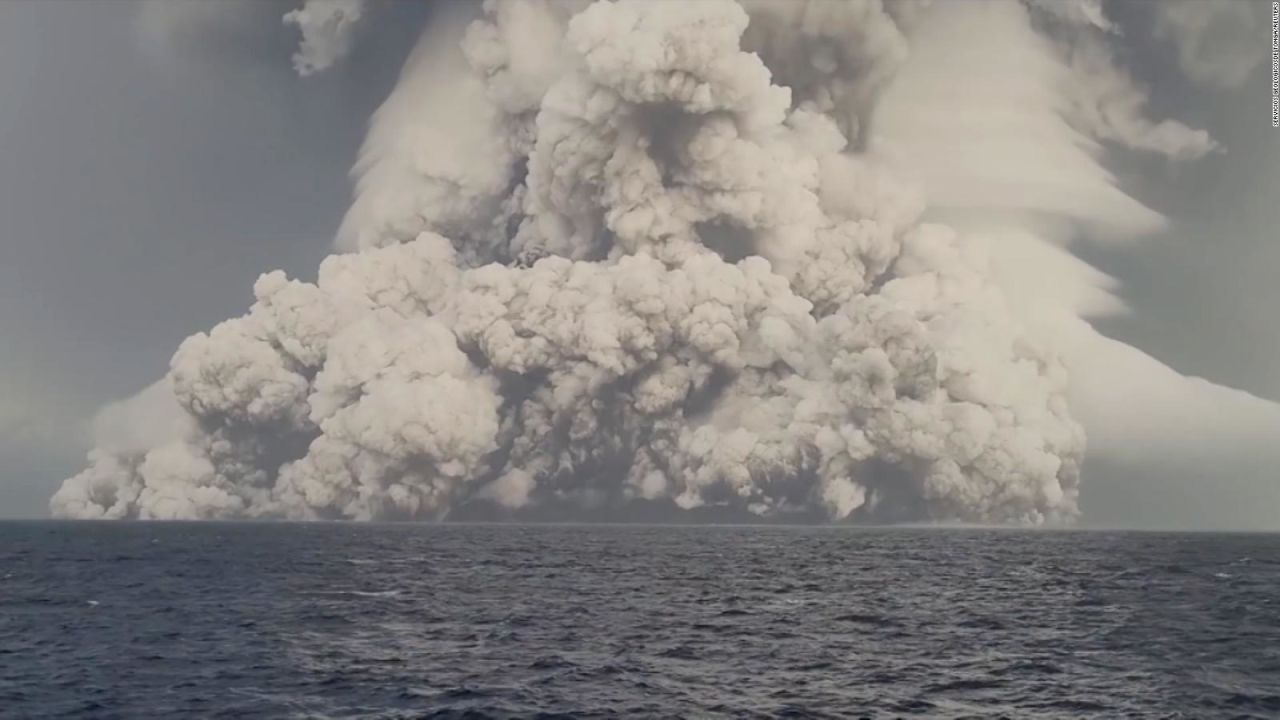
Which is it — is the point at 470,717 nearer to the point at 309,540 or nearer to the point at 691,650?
the point at 691,650

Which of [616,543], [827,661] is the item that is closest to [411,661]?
[827,661]

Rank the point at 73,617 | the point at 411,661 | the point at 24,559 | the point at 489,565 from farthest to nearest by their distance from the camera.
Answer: the point at 24,559 → the point at 489,565 → the point at 73,617 → the point at 411,661

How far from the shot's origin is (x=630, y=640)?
151 feet

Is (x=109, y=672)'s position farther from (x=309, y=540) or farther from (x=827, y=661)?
(x=309, y=540)

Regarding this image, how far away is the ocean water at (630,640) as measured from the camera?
112 ft

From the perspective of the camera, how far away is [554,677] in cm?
3766

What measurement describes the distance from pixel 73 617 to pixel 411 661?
22.1m

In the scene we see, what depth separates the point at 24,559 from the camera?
97500 mm

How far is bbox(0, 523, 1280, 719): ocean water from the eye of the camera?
3406 cm

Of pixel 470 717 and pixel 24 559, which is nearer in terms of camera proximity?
pixel 470 717

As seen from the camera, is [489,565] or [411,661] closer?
[411,661]

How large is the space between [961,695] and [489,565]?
2238 inches

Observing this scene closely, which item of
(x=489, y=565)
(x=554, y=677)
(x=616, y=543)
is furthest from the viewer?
(x=616, y=543)

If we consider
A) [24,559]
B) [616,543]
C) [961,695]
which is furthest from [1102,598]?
[24,559]
